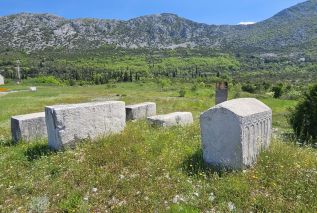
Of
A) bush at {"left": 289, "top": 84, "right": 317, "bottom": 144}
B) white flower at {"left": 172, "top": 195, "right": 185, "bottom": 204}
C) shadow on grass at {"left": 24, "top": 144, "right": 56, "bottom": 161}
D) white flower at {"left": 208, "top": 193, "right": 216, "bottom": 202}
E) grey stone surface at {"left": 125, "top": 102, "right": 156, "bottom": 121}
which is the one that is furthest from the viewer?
grey stone surface at {"left": 125, "top": 102, "right": 156, "bottom": 121}

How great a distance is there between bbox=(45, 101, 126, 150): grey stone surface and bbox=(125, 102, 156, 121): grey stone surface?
4956 millimetres

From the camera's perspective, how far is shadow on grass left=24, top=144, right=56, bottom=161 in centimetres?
992

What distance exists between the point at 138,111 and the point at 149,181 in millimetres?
9483

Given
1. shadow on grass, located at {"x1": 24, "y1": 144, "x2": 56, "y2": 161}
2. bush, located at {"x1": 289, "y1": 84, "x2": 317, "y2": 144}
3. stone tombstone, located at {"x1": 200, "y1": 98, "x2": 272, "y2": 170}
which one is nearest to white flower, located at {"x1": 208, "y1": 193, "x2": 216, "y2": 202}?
stone tombstone, located at {"x1": 200, "y1": 98, "x2": 272, "y2": 170}

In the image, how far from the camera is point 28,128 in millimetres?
12617

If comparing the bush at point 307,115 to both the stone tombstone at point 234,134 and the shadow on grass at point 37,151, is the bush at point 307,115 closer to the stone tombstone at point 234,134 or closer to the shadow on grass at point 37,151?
the stone tombstone at point 234,134

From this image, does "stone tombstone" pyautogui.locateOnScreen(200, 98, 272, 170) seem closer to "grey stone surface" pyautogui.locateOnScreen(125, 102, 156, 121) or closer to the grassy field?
the grassy field

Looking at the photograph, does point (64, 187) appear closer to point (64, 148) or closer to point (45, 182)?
point (45, 182)

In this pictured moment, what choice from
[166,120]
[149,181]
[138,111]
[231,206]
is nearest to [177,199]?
[149,181]

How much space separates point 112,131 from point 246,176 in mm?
5212

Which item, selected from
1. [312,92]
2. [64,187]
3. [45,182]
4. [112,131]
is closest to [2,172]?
[45,182]

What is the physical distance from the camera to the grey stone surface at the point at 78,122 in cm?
1005

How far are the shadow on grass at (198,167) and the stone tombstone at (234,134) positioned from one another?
0.44 feet

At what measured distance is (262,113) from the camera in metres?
8.20
